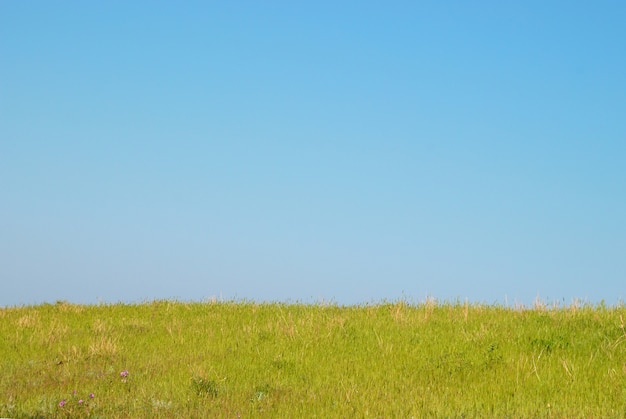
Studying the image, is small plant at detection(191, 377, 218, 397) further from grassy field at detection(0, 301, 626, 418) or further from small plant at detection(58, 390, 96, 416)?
small plant at detection(58, 390, 96, 416)

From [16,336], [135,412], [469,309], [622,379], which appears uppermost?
[469,309]

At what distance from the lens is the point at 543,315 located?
14.1m

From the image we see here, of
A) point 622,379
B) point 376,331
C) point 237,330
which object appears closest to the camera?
point 622,379

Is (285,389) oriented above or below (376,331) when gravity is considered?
below

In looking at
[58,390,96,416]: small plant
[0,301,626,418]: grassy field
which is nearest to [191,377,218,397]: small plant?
[0,301,626,418]: grassy field

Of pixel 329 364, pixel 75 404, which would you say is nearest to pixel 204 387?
pixel 75 404

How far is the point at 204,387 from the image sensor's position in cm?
1034

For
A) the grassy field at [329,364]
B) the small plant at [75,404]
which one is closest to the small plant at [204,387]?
the grassy field at [329,364]

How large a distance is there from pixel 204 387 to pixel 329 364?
2263 mm

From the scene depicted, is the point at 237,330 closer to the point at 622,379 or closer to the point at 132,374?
the point at 132,374

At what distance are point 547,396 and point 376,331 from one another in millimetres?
4429

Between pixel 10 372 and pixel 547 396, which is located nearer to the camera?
pixel 547 396

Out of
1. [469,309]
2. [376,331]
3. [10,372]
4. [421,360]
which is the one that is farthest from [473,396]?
[10,372]

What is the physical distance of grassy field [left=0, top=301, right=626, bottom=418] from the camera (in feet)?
30.8
